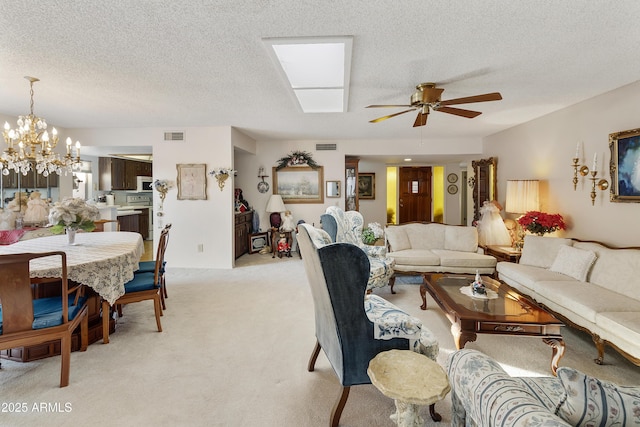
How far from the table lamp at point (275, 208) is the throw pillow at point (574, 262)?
4.49 m

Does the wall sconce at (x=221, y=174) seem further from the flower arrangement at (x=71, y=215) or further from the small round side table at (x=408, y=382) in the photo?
the small round side table at (x=408, y=382)

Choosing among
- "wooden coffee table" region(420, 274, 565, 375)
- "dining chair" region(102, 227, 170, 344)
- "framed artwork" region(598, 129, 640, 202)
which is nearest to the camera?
"wooden coffee table" region(420, 274, 565, 375)

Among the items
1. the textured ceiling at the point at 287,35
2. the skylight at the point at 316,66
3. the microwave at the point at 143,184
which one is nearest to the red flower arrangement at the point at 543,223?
the textured ceiling at the point at 287,35

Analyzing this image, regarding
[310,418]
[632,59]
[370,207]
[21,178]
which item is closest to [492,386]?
[310,418]

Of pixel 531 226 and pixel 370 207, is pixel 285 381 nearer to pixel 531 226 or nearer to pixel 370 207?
pixel 531 226

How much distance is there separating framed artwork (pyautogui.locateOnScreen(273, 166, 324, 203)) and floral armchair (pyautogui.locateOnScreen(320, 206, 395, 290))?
203 cm

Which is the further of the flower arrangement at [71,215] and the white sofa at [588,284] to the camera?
the flower arrangement at [71,215]

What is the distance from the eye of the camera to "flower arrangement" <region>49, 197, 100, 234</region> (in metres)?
2.66

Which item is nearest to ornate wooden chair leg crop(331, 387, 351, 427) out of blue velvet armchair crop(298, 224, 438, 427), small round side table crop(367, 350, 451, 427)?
blue velvet armchair crop(298, 224, 438, 427)

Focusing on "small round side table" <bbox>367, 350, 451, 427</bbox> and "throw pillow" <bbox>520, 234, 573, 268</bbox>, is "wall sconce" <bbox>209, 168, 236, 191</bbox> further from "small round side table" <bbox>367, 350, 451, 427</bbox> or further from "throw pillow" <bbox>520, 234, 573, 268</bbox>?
"throw pillow" <bbox>520, 234, 573, 268</bbox>

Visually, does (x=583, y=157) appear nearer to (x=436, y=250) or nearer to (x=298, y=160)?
(x=436, y=250)

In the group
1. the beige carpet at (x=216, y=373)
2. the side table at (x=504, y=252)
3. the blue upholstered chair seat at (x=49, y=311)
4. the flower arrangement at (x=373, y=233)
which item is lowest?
the beige carpet at (x=216, y=373)

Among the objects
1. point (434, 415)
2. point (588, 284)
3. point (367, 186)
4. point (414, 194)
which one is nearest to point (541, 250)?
point (588, 284)

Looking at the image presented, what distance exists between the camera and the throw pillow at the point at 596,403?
2.73 feet
